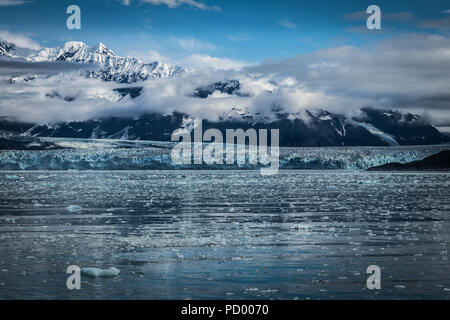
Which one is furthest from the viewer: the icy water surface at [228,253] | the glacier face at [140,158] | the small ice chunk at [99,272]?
the glacier face at [140,158]

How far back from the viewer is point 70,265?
37.6 feet

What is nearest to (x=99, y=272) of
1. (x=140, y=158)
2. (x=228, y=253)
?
(x=228, y=253)

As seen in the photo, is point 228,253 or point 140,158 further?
point 140,158

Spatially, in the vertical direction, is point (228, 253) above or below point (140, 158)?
below

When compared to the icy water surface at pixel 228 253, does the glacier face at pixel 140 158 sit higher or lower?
higher

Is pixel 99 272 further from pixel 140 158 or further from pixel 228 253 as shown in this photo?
pixel 140 158

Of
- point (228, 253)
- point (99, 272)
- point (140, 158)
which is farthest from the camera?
point (140, 158)

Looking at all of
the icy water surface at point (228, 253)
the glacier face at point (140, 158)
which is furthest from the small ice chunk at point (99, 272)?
the glacier face at point (140, 158)

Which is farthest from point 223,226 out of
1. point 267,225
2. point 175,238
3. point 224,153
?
point 224,153

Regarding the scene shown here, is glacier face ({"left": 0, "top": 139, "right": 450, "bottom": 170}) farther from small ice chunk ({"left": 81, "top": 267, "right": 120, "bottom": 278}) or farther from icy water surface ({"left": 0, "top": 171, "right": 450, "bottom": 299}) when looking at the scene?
small ice chunk ({"left": 81, "top": 267, "right": 120, "bottom": 278})

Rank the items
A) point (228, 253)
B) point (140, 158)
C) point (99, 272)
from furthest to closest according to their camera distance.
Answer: point (140, 158), point (228, 253), point (99, 272)

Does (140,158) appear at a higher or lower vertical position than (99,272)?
higher

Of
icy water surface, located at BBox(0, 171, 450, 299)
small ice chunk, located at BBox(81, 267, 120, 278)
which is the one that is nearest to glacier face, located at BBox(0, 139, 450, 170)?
icy water surface, located at BBox(0, 171, 450, 299)

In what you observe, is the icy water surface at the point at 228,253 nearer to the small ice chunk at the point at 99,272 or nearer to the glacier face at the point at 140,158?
the small ice chunk at the point at 99,272
